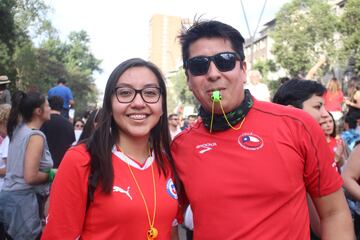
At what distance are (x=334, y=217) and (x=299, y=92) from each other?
138cm

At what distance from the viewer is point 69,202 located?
2461mm

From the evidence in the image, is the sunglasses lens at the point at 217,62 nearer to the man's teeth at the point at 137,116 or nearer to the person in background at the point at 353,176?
the man's teeth at the point at 137,116

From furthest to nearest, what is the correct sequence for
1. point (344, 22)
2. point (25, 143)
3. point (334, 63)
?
point (334, 63) → point (344, 22) → point (25, 143)

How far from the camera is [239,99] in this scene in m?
2.71

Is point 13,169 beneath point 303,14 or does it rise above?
beneath

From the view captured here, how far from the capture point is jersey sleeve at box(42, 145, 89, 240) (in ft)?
8.09

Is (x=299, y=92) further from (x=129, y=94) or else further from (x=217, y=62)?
(x=129, y=94)

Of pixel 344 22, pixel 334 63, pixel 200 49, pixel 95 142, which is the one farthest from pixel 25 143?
pixel 334 63

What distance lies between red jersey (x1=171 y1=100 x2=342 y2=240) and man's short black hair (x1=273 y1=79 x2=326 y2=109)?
1.09 meters

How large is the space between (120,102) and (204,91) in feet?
1.57

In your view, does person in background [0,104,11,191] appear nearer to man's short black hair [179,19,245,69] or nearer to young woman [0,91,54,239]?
young woman [0,91,54,239]

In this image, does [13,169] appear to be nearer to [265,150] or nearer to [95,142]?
[95,142]

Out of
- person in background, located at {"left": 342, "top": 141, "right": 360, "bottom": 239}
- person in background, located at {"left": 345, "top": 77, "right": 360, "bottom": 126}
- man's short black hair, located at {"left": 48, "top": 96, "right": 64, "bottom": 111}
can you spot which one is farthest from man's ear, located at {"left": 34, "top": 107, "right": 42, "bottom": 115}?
person in background, located at {"left": 345, "top": 77, "right": 360, "bottom": 126}

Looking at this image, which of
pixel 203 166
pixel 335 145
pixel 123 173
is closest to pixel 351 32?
pixel 335 145
